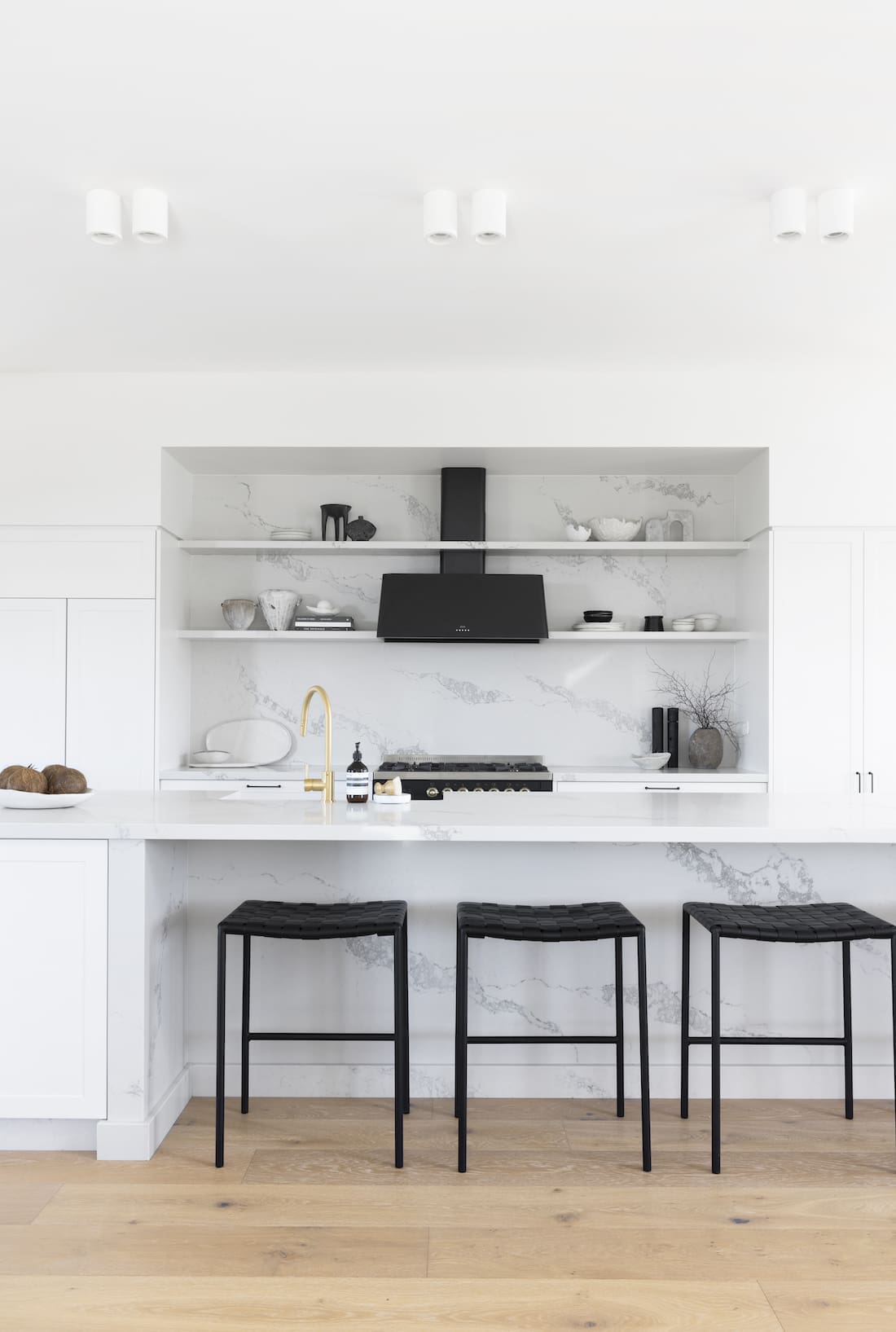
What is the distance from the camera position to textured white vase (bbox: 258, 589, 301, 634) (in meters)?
4.96

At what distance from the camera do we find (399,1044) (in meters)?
2.51

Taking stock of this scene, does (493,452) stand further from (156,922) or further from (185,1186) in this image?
(185,1186)

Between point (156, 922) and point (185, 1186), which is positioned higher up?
point (156, 922)

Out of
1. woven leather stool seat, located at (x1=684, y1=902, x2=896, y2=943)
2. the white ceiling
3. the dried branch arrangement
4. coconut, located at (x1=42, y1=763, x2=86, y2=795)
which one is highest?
the white ceiling

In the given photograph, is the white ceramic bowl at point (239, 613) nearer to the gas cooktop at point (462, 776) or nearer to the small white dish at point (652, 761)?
the gas cooktop at point (462, 776)

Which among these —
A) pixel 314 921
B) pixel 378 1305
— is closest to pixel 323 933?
pixel 314 921

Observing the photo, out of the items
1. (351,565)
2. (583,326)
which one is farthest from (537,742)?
(583,326)

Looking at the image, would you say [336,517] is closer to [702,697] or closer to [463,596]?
[463,596]

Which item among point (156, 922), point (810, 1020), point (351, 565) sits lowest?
point (810, 1020)

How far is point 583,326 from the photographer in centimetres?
392

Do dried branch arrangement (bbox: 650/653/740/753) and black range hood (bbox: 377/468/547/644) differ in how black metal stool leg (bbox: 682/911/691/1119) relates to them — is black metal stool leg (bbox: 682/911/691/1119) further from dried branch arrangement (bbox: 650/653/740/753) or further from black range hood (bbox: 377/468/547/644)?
dried branch arrangement (bbox: 650/653/740/753)

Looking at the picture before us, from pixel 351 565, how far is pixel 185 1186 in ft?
10.7

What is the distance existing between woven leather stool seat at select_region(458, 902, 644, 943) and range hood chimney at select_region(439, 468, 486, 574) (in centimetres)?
245

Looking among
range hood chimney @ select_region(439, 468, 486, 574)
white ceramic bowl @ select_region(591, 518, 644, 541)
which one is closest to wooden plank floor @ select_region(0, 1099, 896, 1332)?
range hood chimney @ select_region(439, 468, 486, 574)
